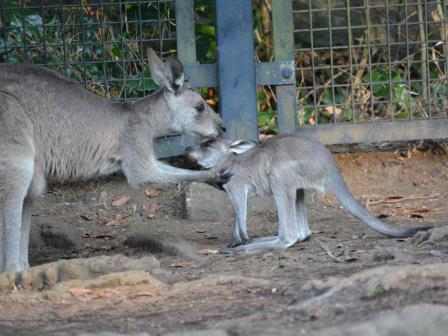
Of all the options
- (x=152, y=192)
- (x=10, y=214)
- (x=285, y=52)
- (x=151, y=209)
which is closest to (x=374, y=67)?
(x=285, y=52)

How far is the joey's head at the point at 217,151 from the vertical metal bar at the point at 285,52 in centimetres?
90

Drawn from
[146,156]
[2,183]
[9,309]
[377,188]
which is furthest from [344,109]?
[9,309]

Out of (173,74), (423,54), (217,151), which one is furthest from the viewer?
(423,54)

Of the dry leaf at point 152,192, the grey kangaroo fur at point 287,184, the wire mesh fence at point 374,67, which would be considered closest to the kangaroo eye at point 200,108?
the grey kangaroo fur at point 287,184

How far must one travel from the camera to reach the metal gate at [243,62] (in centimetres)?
793

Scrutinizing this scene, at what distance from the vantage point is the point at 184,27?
7945mm

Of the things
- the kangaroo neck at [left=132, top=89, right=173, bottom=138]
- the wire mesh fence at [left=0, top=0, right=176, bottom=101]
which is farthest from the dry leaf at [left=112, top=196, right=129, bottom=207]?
the kangaroo neck at [left=132, top=89, right=173, bottom=138]

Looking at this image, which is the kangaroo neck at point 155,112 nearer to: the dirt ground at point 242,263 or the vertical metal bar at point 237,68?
the dirt ground at point 242,263

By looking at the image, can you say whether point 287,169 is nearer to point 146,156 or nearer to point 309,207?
point 146,156

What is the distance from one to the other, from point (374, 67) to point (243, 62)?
1884 mm

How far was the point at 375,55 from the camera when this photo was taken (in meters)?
9.84

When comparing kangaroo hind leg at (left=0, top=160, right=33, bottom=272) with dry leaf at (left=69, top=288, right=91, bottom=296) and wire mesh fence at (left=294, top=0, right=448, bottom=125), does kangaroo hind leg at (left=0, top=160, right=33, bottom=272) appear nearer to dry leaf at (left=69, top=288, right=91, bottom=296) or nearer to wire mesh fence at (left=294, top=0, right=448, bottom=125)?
dry leaf at (left=69, top=288, right=91, bottom=296)

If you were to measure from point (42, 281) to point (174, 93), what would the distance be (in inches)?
73.7

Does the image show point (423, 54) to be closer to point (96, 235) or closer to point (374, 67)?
point (374, 67)
